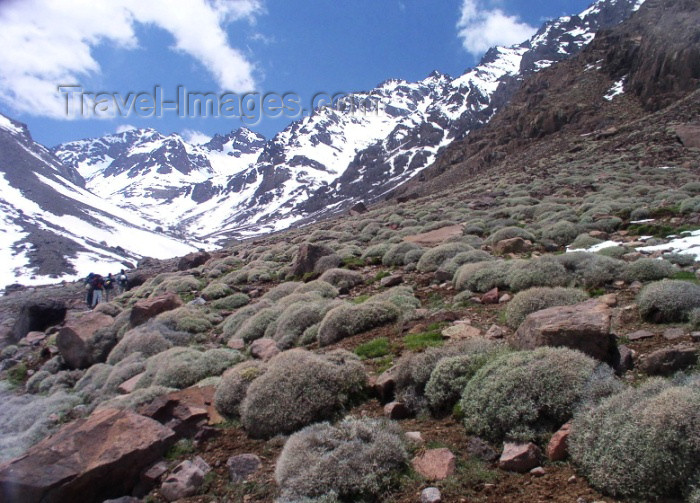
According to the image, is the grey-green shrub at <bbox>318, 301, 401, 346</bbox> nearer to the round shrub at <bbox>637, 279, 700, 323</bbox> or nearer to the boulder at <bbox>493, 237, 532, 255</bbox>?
the round shrub at <bbox>637, 279, 700, 323</bbox>

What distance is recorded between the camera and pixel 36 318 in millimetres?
21750

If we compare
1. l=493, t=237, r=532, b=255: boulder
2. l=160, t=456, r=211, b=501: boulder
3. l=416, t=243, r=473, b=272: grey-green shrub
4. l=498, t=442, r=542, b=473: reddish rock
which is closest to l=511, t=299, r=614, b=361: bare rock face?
l=498, t=442, r=542, b=473: reddish rock

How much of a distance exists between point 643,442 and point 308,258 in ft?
49.2

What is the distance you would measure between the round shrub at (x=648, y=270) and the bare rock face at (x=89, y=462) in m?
8.49

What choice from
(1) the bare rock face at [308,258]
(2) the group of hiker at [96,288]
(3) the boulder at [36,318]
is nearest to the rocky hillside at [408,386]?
(1) the bare rock face at [308,258]

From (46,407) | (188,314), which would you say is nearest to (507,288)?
(188,314)

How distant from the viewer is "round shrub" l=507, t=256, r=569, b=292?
9141 mm

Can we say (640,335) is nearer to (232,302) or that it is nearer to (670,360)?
(670,360)

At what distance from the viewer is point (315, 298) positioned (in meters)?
12.6

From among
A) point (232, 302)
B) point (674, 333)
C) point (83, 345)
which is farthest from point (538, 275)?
point (83, 345)

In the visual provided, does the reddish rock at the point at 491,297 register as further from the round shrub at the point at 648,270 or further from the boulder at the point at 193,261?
the boulder at the point at 193,261

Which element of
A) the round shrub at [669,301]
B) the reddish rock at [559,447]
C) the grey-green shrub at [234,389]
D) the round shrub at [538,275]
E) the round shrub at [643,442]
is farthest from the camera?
the round shrub at [538,275]

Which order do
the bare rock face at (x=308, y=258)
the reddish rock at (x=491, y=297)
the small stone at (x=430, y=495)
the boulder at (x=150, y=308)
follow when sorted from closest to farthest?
the small stone at (x=430, y=495)
the reddish rock at (x=491, y=297)
the boulder at (x=150, y=308)
the bare rock face at (x=308, y=258)

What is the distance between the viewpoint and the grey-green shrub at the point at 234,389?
7079 mm
